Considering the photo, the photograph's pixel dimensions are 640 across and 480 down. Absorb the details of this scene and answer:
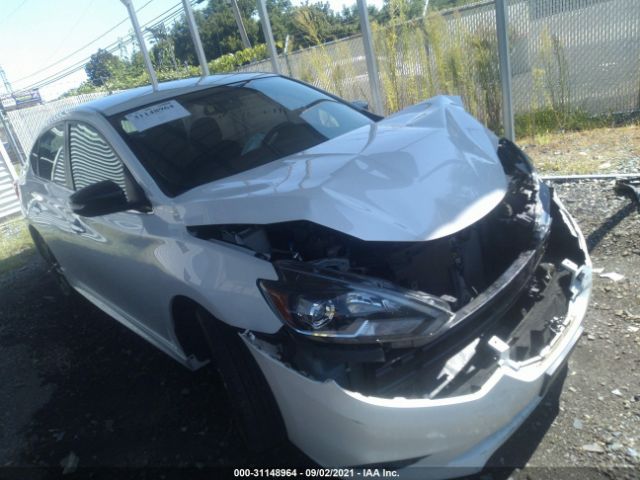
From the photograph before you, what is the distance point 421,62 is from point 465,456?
19.9ft

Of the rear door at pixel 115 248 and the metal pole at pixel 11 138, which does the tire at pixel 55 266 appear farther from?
the metal pole at pixel 11 138

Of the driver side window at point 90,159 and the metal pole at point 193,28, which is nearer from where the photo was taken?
the driver side window at point 90,159

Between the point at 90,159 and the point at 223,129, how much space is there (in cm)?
89

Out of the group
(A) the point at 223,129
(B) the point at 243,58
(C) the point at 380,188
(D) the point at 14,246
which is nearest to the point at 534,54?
(A) the point at 223,129

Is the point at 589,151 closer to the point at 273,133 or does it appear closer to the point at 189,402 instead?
the point at 273,133

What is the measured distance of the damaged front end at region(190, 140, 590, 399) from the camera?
1550mm

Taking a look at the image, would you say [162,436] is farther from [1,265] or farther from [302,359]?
[1,265]

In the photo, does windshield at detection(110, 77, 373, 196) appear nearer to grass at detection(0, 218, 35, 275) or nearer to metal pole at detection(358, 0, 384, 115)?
metal pole at detection(358, 0, 384, 115)

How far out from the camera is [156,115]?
277 cm

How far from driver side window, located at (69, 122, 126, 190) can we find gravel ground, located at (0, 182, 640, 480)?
1.24 m

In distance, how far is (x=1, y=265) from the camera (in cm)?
629

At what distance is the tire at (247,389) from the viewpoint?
188cm

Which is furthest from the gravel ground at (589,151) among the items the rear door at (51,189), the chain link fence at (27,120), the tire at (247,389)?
the chain link fence at (27,120)

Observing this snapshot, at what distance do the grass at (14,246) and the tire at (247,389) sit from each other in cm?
531
